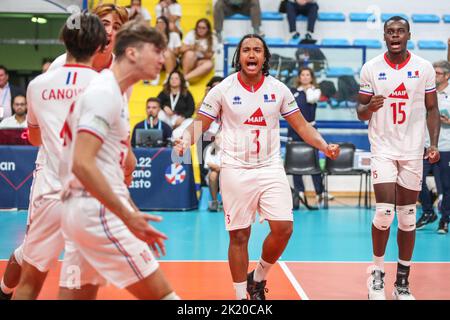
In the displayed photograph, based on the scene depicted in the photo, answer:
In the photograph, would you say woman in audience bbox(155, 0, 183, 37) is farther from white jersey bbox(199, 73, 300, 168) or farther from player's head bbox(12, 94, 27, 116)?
white jersey bbox(199, 73, 300, 168)

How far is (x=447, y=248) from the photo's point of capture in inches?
327

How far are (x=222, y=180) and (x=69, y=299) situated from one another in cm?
221

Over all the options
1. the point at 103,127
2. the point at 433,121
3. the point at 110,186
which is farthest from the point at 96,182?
the point at 433,121

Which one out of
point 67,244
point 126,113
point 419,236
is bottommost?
point 419,236

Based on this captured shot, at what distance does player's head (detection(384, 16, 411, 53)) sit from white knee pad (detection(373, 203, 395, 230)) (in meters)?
1.36

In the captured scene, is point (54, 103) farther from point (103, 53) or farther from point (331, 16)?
point (331, 16)

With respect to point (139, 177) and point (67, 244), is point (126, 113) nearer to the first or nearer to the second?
point (67, 244)

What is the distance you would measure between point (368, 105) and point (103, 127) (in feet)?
10.4

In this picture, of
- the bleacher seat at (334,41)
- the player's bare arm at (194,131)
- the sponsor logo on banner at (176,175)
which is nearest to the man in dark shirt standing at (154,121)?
the sponsor logo on banner at (176,175)

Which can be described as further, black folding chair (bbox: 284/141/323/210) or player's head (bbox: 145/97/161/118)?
black folding chair (bbox: 284/141/323/210)

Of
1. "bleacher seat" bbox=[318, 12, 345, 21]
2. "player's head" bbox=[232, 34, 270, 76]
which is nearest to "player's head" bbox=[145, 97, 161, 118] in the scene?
"bleacher seat" bbox=[318, 12, 345, 21]

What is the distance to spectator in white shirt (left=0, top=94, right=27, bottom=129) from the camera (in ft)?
37.9

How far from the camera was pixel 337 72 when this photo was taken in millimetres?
13438

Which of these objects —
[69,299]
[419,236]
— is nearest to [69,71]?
[69,299]
